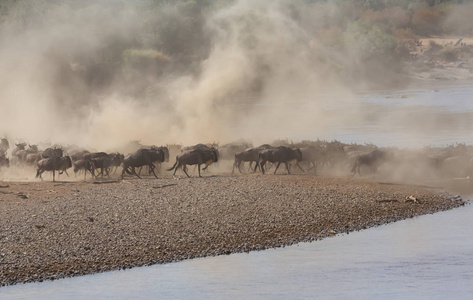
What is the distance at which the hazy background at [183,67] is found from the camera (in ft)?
171

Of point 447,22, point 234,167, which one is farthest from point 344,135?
point 447,22

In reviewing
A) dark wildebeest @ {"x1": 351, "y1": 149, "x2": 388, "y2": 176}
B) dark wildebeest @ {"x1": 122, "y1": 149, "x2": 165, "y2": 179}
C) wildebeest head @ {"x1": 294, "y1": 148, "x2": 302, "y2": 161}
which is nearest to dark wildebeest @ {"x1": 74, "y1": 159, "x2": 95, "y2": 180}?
dark wildebeest @ {"x1": 122, "y1": 149, "x2": 165, "y2": 179}

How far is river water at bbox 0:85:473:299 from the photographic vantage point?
1814 centimetres

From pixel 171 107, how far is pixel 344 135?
11721 millimetres

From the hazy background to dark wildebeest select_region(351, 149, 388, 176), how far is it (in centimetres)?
1301

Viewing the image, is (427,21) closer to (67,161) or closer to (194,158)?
(194,158)

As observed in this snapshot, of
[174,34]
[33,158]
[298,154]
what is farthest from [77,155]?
[174,34]

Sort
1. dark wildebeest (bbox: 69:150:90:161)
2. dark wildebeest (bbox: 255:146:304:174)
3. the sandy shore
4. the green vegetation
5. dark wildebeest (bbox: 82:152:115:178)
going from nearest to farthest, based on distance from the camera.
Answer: the sandy shore, dark wildebeest (bbox: 255:146:304:174), dark wildebeest (bbox: 82:152:115:178), dark wildebeest (bbox: 69:150:90:161), the green vegetation

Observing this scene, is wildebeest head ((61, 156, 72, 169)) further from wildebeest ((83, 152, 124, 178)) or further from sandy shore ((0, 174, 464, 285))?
sandy shore ((0, 174, 464, 285))

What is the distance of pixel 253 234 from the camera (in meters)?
21.8

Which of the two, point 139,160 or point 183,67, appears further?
point 183,67

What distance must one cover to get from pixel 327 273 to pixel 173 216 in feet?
17.2

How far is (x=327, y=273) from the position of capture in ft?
64.6

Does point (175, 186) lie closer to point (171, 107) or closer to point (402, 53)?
point (171, 107)
